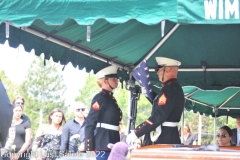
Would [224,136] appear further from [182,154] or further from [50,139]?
[182,154]

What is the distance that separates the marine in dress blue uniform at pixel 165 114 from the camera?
4.91 metres

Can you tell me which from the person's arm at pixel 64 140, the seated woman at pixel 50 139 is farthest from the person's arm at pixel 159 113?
the seated woman at pixel 50 139

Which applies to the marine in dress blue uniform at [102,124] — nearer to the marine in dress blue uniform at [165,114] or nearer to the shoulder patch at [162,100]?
the marine in dress blue uniform at [165,114]

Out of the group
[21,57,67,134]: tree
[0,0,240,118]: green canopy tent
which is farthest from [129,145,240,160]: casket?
[21,57,67,134]: tree

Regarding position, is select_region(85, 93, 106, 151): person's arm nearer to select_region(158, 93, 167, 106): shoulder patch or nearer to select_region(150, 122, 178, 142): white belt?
select_region(150, 122, 178, 142): white belt

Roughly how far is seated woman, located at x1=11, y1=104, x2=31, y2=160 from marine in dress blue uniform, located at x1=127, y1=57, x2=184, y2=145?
2844mm

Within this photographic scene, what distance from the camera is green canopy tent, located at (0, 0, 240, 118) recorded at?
402 cm

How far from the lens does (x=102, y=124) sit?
231 inches

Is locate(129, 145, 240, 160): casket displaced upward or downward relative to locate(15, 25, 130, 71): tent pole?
downward

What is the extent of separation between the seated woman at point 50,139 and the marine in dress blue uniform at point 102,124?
2008mm

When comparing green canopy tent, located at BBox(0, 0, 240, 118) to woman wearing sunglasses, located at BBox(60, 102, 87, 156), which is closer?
green canopy tent, located at BBox(0, 0, 240, 118)

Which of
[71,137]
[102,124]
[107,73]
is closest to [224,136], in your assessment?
[71,137]

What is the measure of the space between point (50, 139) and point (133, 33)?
240 centimetres

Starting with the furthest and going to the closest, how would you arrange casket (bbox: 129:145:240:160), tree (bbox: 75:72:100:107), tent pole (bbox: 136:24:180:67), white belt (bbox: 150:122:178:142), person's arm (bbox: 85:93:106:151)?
tree (bbox: 75:72:100:107), tent pole (bbox: 136:24:180:67), person's arm (bbox: 85:93:106:151), white belt (bbox: 150:122:178:142), casket (bbox: 129:145:240:160)
